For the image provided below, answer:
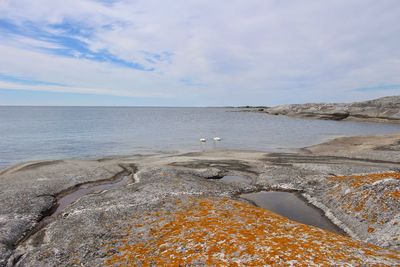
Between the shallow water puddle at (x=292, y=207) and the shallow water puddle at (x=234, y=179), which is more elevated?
the shallow water puddle at (x=234, y=179)

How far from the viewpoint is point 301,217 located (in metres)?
19.7

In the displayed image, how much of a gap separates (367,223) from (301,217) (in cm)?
407

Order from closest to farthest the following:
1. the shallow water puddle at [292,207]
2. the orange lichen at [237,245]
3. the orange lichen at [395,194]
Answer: the orange lichen at [237,245]
the orange lichen at [395,194]
the shallow water puddle at [292,207]

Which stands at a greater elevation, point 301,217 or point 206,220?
point 206,220

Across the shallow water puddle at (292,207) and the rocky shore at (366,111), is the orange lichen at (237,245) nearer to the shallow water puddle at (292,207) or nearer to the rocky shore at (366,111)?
the shallow water puddle at (292,207)

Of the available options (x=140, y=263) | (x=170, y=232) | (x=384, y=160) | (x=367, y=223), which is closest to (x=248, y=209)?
(x=170, y=232)

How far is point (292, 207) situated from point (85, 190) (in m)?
19.2

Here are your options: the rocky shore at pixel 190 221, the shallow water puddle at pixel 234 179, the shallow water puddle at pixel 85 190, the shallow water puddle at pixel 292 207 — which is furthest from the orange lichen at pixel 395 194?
the shallow water puddle at pixel 85 190

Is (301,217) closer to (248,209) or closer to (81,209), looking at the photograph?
(248,209)

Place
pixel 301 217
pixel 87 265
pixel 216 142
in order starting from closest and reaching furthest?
1. pixel 87 265
2. pixel 301 217
3. pixel 216 142

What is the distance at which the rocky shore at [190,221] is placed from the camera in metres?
11.4

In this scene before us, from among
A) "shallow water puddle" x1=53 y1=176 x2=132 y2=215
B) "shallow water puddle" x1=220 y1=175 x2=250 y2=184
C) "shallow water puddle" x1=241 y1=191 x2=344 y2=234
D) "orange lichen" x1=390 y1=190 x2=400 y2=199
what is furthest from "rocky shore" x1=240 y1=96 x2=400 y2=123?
"shallow water puddle" x1=53 y1=176 x2=132 y2=215

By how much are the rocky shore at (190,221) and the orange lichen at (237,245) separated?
5cm

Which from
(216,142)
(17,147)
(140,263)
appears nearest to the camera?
(140,263)
